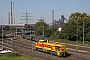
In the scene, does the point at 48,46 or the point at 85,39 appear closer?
the point at 48,46

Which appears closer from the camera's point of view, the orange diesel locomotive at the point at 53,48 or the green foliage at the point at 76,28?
the orange diesel locomotive at the point at 53,48

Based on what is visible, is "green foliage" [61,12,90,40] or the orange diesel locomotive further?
"green foliage" [61,12,90,40]

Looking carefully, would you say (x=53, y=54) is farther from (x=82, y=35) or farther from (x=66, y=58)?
(x=82, y=35)

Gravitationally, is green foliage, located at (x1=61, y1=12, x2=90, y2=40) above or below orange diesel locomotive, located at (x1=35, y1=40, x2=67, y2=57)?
above

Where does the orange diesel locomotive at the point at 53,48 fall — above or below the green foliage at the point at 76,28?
below

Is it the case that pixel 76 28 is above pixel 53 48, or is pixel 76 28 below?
above

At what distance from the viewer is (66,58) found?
3728 centimetres

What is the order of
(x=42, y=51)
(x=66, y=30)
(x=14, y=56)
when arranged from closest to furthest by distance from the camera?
1. (x=14, y=56)
2. (x=42, y=51)
3. (x=66, y=30)

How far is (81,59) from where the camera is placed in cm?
3594

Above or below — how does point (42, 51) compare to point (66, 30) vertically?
below

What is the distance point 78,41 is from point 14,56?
32.7m

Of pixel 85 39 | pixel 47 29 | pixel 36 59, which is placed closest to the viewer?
pixel 36 59

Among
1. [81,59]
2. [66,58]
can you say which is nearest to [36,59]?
[66,58]

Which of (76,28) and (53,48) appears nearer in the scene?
(53,48)
